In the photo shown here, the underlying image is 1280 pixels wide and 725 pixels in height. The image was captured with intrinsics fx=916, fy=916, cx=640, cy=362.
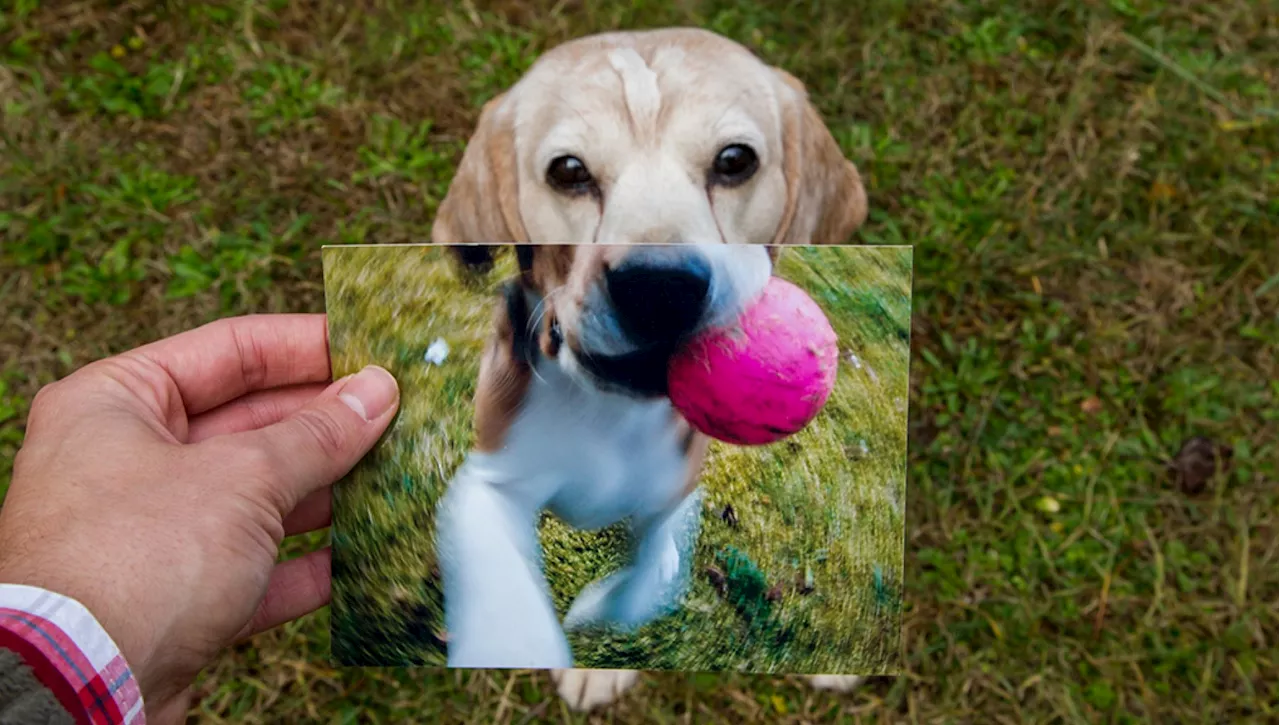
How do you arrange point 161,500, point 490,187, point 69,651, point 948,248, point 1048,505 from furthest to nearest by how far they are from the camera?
point 948,248
point 1048,505
point 490,187
point 161,500
point 69,651

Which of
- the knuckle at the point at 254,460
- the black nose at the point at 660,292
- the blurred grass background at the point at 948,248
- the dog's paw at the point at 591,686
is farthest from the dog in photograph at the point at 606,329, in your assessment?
the blurred grass background at the point at 948,248

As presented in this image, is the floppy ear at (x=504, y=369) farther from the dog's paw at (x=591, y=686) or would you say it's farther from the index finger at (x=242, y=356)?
the dog's paw at (x=591, y=686)

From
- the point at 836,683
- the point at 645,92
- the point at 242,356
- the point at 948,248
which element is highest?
the point at 645,92

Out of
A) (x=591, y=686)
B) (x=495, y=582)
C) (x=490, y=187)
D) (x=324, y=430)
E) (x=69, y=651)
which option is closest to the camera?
(x=69, y=651)

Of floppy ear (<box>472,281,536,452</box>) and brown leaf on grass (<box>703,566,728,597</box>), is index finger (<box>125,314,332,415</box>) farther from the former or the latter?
brown leaf on grass (<box>703,566,728,597</box>)

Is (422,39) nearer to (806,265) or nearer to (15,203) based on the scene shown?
(15,203)

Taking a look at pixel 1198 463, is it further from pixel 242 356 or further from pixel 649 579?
pixel 242 356

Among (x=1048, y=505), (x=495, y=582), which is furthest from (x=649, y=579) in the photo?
(x=1048, y=505)

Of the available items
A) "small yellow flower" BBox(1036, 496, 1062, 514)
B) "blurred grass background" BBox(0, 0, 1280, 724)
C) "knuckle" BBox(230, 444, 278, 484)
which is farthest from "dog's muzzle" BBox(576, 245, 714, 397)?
"small yellow flower" BBox(1036, 496, 1062, 514)
